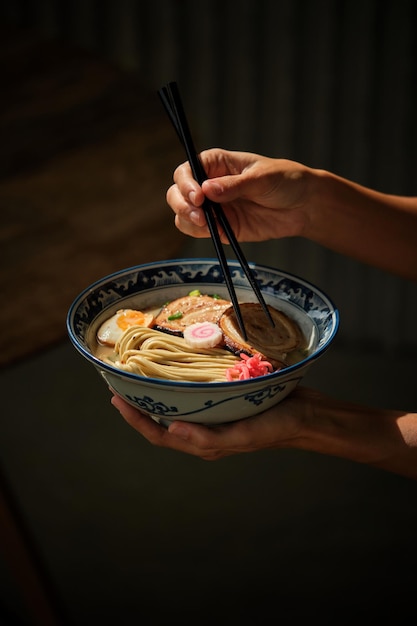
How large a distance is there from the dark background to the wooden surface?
10 centimetres

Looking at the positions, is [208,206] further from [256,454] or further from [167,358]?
[256,454]

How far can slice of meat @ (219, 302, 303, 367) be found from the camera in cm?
144

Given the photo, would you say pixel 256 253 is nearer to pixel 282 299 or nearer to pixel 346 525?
pixel 346 525

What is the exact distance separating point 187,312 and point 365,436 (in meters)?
0.61

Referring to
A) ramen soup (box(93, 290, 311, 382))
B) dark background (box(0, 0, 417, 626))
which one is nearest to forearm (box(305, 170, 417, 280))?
ramen soup (box(93, 290, 311, 382))

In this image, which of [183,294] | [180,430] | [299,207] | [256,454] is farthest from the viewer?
[256,454]

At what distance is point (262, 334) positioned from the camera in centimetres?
150

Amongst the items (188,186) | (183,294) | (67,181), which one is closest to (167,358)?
(183,294)

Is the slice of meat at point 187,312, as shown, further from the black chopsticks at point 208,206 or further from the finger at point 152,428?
the finger at point 152,428

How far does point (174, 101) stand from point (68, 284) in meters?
0.72

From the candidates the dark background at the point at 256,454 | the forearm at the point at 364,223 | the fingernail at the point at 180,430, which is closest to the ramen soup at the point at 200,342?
the fingernail at the point at 180,430

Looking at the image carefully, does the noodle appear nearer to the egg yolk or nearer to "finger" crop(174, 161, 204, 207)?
the egg yolk

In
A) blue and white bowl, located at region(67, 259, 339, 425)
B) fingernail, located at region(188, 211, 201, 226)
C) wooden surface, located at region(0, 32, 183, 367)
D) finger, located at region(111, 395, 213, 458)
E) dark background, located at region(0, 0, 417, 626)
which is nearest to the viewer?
blue and white bowl, located at region(67, 259, 339, 425)

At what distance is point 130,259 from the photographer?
2.06 meters
